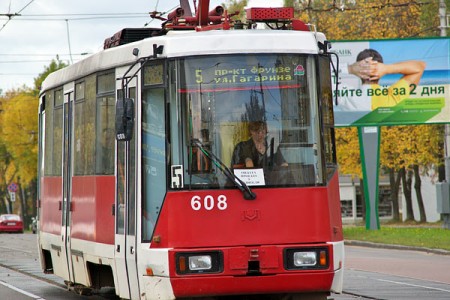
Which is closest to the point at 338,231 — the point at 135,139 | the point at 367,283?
the point at 135,139

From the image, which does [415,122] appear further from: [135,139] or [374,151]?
[135,139]

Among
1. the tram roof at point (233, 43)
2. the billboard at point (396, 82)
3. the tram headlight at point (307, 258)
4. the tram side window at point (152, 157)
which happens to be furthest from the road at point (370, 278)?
the billboard at point (396, 82)

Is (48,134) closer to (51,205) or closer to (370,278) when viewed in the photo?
(51,205)

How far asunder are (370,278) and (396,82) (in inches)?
771

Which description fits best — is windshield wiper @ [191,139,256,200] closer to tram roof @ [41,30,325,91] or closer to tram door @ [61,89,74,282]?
tram roof @ [41,30,325,91]

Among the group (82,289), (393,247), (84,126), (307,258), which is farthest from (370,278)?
(393,247)

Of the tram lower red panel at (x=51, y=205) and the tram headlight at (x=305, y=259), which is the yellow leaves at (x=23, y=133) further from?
the tram headlight at (x=305, y=259)

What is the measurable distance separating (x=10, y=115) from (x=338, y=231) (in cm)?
6985

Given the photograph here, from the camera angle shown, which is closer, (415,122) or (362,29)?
(415,122)

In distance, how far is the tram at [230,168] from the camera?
37.4ft

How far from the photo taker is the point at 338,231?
11.8m

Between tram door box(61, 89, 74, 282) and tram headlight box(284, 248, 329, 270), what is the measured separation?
4.55 metres

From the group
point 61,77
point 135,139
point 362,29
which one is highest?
point 362,29

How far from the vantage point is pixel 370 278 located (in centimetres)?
2103
